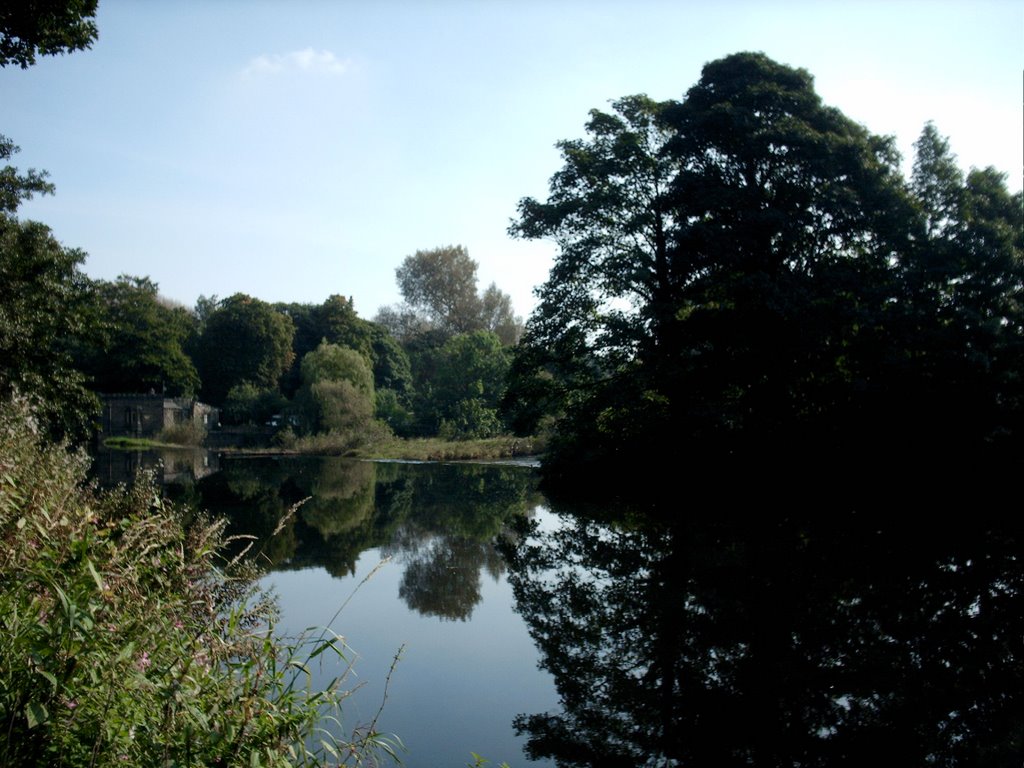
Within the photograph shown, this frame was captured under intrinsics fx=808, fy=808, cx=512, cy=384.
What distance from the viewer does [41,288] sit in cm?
1988

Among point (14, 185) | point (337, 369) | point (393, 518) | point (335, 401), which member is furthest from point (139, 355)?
point (393, 518)

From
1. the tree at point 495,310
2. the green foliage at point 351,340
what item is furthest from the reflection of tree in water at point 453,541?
the tree at point 495,310

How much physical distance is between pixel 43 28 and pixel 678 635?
10171 millimetres

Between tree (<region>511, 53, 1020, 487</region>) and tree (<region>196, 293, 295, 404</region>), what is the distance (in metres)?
40.9

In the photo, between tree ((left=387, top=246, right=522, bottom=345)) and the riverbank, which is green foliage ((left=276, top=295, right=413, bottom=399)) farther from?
the riverbank

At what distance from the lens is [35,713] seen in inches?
113

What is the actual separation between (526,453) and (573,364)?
18447 mm

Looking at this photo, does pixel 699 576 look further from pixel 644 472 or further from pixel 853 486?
pixel 644 472

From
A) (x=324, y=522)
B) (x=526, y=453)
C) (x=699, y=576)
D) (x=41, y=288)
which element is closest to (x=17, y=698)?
(x=699, y=576)

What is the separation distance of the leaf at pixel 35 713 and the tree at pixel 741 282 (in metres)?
16.6

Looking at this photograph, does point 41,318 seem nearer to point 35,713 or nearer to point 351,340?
point 35,713

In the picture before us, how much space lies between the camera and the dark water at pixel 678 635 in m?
4.89

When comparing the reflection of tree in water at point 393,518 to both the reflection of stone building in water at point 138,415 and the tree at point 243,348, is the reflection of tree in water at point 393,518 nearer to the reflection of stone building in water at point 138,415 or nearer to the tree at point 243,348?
the reflection of stone building in water at point 138,415

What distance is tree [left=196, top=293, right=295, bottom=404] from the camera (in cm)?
6041
